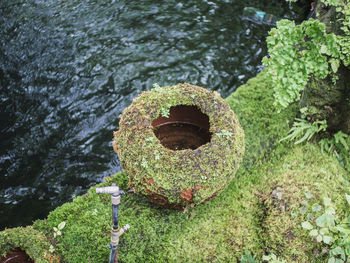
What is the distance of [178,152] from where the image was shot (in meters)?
2.71

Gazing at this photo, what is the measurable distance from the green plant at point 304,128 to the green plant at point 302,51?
0.70 m

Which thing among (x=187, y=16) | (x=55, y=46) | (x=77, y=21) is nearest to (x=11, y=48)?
(x=55, y=46)

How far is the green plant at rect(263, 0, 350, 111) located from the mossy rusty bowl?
76cm

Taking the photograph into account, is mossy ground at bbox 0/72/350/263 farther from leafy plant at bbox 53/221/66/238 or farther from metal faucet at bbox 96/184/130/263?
metal faucet at bbox 96/184/130/263

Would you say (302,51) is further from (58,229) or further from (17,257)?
(17,257)

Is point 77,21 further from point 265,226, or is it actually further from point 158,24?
point 265,226

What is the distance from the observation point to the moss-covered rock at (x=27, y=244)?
249cm

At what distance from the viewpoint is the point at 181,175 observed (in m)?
2.59

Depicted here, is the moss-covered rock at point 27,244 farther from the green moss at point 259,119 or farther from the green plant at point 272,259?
the green moss at point 259,119

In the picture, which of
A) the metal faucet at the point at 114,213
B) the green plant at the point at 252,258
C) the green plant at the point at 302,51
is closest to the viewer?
the metal faucet at the point at 114,213

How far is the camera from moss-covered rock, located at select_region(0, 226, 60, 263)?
249 cm

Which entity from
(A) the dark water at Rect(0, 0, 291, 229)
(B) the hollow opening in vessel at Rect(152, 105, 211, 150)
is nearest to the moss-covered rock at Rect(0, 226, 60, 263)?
(A) the dark water at Rect(0, 0, 291, 229)

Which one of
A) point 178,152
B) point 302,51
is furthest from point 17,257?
point 302,51

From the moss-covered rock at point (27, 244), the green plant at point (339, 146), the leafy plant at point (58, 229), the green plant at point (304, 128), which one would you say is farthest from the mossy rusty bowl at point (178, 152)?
the green plant at point (339, 146)
